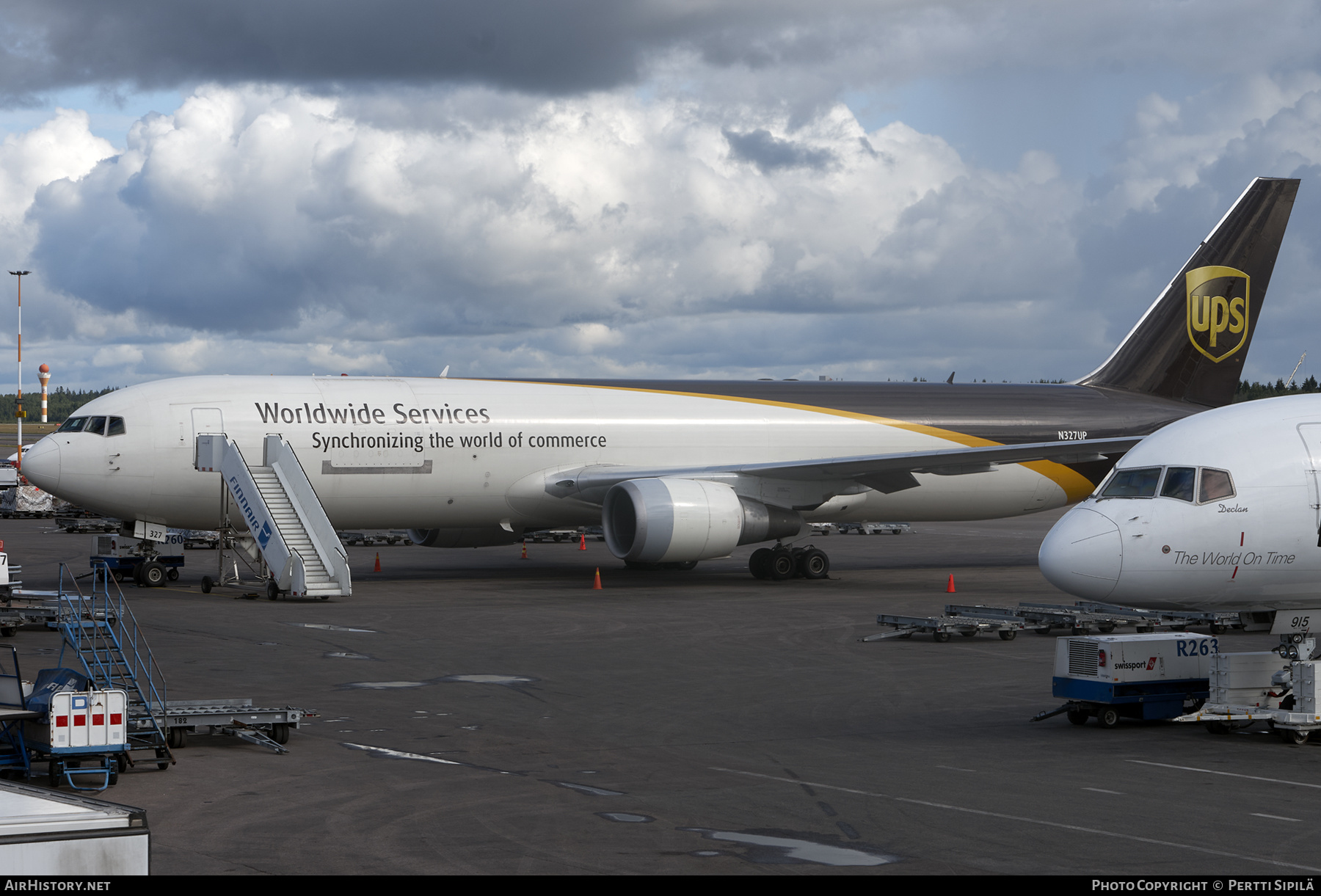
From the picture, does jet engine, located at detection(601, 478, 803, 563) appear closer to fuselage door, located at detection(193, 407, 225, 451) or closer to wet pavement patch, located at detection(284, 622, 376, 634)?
wet pavement patch, located at detection(284, 622, 376, 634)

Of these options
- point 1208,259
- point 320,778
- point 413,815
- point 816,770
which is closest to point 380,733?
point 320,778

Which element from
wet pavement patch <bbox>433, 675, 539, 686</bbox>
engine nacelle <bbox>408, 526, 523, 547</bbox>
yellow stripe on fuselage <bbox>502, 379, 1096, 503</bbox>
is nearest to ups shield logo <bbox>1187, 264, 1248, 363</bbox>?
yellow stripe on fuselage <bbox>502, 379, 1096, 503</bbox>

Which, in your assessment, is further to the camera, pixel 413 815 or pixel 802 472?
pixel 802 472

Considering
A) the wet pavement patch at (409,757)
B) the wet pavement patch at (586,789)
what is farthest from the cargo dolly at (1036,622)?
the wet pavement patch at (586,789)

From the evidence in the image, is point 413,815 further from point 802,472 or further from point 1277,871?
point 802,472

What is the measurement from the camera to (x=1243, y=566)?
45.2 ft

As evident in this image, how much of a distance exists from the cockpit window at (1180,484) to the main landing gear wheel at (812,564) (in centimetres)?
1706

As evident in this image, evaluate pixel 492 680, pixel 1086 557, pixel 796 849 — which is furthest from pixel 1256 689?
pixel 492 680

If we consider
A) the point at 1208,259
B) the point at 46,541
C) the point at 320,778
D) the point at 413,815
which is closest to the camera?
the point at 413,815

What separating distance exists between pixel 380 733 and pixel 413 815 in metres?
3.60

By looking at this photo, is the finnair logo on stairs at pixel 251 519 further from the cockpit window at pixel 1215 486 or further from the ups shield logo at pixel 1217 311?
the ups shield logo at pixel 1217 311

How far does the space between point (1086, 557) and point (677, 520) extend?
14.3 meters

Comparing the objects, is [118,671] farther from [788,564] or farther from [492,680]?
[788,564]

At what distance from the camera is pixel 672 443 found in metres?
31.4
